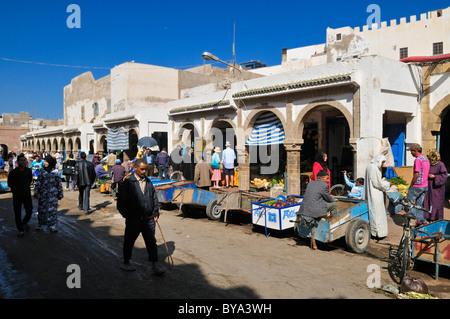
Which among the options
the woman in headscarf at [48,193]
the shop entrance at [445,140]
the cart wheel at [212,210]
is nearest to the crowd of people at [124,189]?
the woman in headscarf at [48,193]

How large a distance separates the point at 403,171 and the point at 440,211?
11.4ft

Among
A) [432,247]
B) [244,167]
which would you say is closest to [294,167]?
[244,167]

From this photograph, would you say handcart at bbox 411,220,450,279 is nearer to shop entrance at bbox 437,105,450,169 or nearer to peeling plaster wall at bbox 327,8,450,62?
shop entrance at bbox 437,105,450,169

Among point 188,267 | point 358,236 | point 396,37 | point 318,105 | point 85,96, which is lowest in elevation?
point 188,267

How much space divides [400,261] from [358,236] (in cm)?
121

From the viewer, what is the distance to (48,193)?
804 centimetres

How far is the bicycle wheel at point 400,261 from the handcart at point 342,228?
0.82 m

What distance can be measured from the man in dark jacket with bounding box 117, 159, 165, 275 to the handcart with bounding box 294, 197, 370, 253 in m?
3.02

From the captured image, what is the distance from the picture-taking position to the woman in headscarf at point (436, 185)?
7.10 meters

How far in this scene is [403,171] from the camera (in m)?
10.5

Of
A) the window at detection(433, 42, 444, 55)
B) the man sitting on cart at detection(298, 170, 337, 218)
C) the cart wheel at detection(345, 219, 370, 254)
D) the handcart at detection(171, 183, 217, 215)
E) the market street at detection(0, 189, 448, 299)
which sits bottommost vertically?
the market street at detection(0, 189, 448, 299)

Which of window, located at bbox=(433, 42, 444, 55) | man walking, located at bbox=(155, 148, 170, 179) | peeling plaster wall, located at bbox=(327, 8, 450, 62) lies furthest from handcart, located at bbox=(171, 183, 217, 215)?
window, located at bbox=(433, 42, 444, 55)

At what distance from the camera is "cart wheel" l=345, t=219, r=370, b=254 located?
21.6 feet

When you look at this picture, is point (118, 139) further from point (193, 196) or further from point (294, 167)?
point (294, 167)
